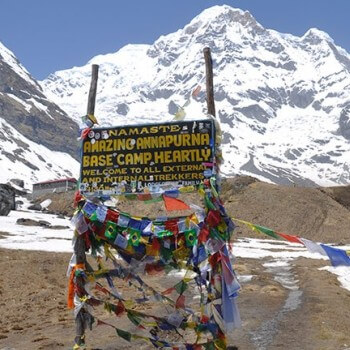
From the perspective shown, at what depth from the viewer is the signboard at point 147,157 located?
12.5m

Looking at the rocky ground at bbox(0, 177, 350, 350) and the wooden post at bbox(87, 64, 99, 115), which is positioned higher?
the wooden post at bbox(87, 64, 99, 115)

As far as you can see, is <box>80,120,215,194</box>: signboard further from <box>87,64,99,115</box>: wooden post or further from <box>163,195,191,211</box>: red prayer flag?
<box>87,64,99,115</box>: wooden post

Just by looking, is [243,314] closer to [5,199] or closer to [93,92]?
[93,92]

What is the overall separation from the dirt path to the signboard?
4.62m

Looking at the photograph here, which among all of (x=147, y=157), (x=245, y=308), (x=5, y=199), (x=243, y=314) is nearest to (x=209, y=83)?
(x=147, y=157)

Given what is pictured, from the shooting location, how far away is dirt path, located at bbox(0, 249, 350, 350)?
14617mm

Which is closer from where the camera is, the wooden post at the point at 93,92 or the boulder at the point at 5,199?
the wooden post at the point at 93,92

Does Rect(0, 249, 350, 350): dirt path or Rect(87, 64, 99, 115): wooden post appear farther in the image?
Rect(0, 249, 350, 350): dirt path

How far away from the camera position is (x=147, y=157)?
12961 millimetres

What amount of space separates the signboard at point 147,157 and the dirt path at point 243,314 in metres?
4.62

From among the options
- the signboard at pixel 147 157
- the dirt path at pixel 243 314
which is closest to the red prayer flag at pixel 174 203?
the signboard at pixel 147 157

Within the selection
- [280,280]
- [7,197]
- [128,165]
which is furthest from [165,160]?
[7,197]

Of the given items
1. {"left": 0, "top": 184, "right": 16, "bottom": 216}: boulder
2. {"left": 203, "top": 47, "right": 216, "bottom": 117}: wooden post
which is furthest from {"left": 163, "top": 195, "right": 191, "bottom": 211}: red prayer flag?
{"left": 0, "top": 184, "right": 16, "bottom": 216}: boulder

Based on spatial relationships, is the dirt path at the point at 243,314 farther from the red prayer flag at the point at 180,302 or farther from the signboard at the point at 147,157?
the signboard at the point at 147,157
